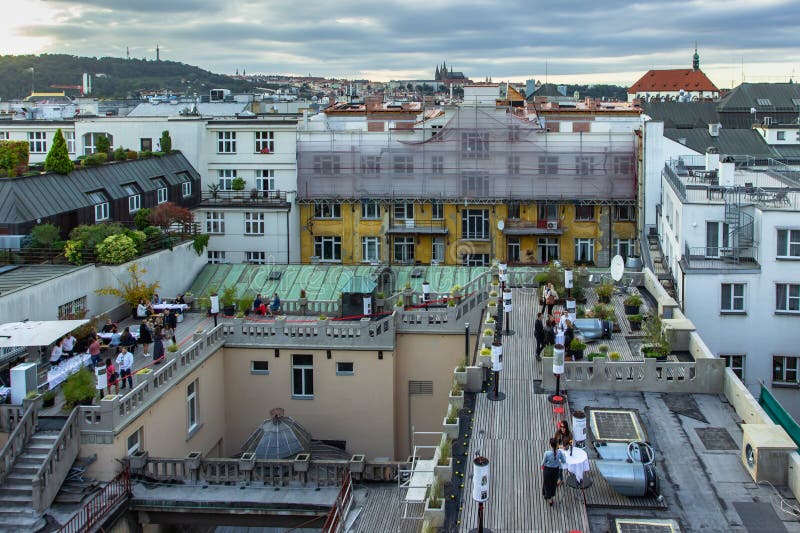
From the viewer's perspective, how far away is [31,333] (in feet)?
89.8

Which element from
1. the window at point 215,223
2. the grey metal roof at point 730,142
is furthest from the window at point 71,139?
the grey metal roof at point 730,142

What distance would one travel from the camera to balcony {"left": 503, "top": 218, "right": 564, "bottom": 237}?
186ft

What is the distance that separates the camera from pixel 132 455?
2616 centimetres

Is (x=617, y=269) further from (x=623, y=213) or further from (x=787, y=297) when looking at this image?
(x=623, y=213)

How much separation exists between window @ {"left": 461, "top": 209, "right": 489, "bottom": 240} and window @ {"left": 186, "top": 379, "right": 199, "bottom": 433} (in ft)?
94.2

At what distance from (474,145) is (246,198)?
15.1 m

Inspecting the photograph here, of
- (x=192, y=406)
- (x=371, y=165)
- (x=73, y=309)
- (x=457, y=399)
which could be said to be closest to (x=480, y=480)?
(x=457, y=399)

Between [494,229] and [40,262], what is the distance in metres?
29.9

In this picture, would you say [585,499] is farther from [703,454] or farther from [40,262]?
[40,262]

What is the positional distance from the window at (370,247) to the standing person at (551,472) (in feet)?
133

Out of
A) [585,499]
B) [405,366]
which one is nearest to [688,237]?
[405,366]

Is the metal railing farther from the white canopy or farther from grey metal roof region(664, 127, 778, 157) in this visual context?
grey metal roof region(664, 127, 778, 157)

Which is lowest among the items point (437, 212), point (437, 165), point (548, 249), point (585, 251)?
point (585, 251)

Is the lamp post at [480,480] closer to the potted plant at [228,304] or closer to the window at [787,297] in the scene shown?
the window at [787,297]
